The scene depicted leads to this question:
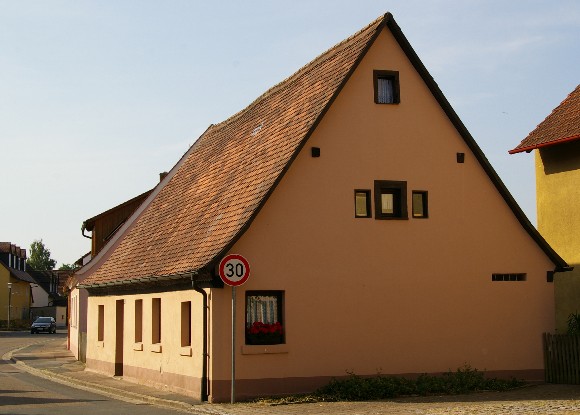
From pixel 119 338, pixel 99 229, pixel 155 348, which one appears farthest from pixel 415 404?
pixel 99 229

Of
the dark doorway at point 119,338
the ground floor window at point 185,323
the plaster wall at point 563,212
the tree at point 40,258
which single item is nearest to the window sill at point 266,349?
the ground floor window at point 185,323

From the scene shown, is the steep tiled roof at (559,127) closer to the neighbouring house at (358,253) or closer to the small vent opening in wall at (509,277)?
the neighbouring house at (358,253)

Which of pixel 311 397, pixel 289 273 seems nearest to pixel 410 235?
pixel 289 273

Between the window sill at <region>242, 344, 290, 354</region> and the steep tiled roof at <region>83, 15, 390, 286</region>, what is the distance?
2094 mm

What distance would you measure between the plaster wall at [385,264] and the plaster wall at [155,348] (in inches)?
57.5

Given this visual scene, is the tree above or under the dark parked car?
above

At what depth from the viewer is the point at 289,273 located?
2078 centimetres

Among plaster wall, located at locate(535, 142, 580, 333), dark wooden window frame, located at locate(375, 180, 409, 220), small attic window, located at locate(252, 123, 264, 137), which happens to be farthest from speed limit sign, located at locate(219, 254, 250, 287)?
plaster wall, located at locate(535, 142, 580, 333)

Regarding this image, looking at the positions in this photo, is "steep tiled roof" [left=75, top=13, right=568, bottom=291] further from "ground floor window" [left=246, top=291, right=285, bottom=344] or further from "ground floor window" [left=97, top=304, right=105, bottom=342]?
"ground floor window" [left=246, top=291, right=285, bottom=344]

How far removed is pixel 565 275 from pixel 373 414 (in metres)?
13.2

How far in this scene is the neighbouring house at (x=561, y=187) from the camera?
27.5m

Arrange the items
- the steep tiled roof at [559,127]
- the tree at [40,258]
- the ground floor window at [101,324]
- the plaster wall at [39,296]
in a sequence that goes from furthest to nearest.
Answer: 1. the tree at [40,258]
2. the plaster wall at [39,296]
3. the ground floor window at [101,324]
4. the steep tiled roof at [559,127]

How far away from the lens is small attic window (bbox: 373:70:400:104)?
73.0ft

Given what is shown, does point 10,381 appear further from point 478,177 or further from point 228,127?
point 478,177
